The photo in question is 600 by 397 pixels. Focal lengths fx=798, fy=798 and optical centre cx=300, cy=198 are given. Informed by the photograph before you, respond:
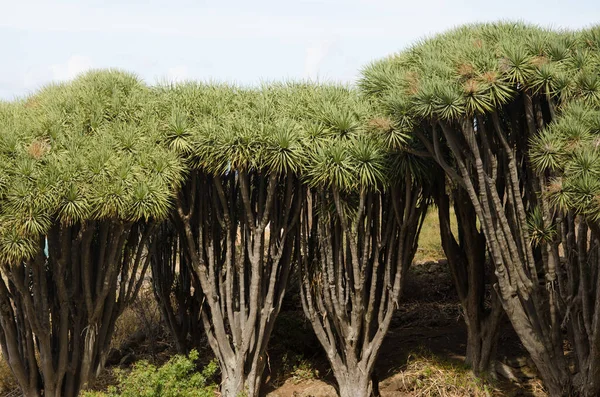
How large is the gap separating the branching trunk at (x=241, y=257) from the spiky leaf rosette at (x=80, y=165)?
0.85 metres

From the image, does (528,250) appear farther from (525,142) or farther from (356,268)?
(356,268)

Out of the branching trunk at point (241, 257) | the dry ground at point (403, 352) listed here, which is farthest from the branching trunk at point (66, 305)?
the dry ground at point (403, 352)

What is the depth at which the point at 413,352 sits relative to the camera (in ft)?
38.6

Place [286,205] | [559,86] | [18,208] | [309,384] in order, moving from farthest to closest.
A: 1. [309,384]
2. [286,205]
3. [18,208]
4. [559,86]

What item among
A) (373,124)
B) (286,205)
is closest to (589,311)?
(373,124)

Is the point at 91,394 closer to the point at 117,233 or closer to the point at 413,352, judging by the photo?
the point at 117,233

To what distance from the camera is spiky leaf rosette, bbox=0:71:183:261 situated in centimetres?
930

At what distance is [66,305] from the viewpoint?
34.4ft

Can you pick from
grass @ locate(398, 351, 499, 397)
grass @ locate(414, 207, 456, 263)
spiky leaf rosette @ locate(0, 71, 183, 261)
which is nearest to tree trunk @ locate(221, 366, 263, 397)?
grass @ locate(398, 351, 499, 397)

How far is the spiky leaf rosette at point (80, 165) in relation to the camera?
930 centimetres

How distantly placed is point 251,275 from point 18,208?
3288 millimetres

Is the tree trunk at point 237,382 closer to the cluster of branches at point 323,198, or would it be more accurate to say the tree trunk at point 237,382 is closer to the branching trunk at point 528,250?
the cluster of branches at point 323,198

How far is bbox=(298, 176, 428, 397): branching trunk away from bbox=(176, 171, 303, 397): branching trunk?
1.27 feet

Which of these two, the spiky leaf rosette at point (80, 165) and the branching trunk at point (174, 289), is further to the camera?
the branching trunk at point (174, 289)
